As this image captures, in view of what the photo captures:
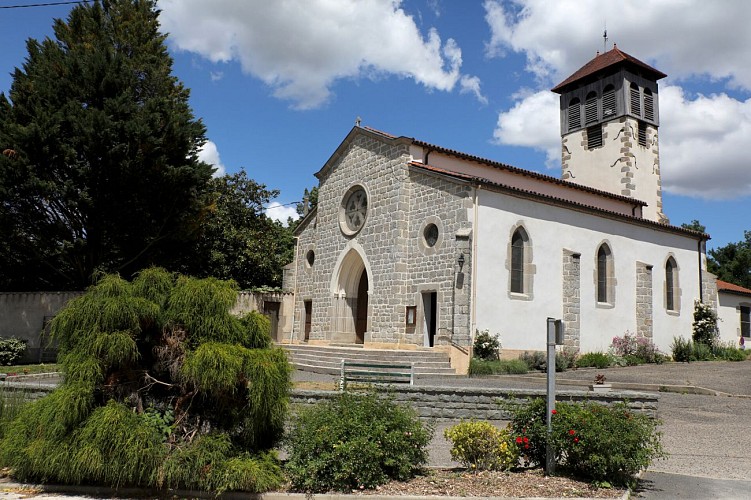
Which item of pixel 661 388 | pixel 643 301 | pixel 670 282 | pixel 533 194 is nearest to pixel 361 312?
pixel 533 194

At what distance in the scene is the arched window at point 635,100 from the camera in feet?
102

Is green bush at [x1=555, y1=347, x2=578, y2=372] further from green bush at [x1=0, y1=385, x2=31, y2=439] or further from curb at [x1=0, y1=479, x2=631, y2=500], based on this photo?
green bush at [x1=0, y1=385, x2=31, y2=439]

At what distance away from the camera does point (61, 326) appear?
691 cm

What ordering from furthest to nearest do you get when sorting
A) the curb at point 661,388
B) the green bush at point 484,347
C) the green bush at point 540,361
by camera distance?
the green bush at point 540,361 → the green bush at point 484,347 → the curb at point 661,388

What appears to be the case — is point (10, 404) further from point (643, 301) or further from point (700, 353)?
point (700, 353)

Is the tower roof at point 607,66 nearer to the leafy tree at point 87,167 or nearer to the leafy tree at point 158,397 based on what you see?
the leafy tree at point 87,167

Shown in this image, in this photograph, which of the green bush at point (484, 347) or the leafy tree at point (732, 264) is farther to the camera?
the leafy tree at point (732, 264)

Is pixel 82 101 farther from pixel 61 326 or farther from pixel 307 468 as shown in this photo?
pixel 307 468

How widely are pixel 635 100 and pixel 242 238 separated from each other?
22.3m

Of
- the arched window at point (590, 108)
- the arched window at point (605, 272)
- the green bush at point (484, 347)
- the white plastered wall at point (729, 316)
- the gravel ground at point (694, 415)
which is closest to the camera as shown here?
the gravel ground at point (694, 415)

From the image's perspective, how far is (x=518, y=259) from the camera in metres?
21.8

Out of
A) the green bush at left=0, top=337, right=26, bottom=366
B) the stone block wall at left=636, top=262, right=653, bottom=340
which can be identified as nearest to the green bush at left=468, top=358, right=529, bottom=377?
the stone block wall at left=636, top=262, right=653, bottom=340

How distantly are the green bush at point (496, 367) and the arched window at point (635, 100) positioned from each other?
1816cm

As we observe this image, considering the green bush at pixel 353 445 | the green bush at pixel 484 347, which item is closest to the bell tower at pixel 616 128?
the green bush at pixel 484 347
